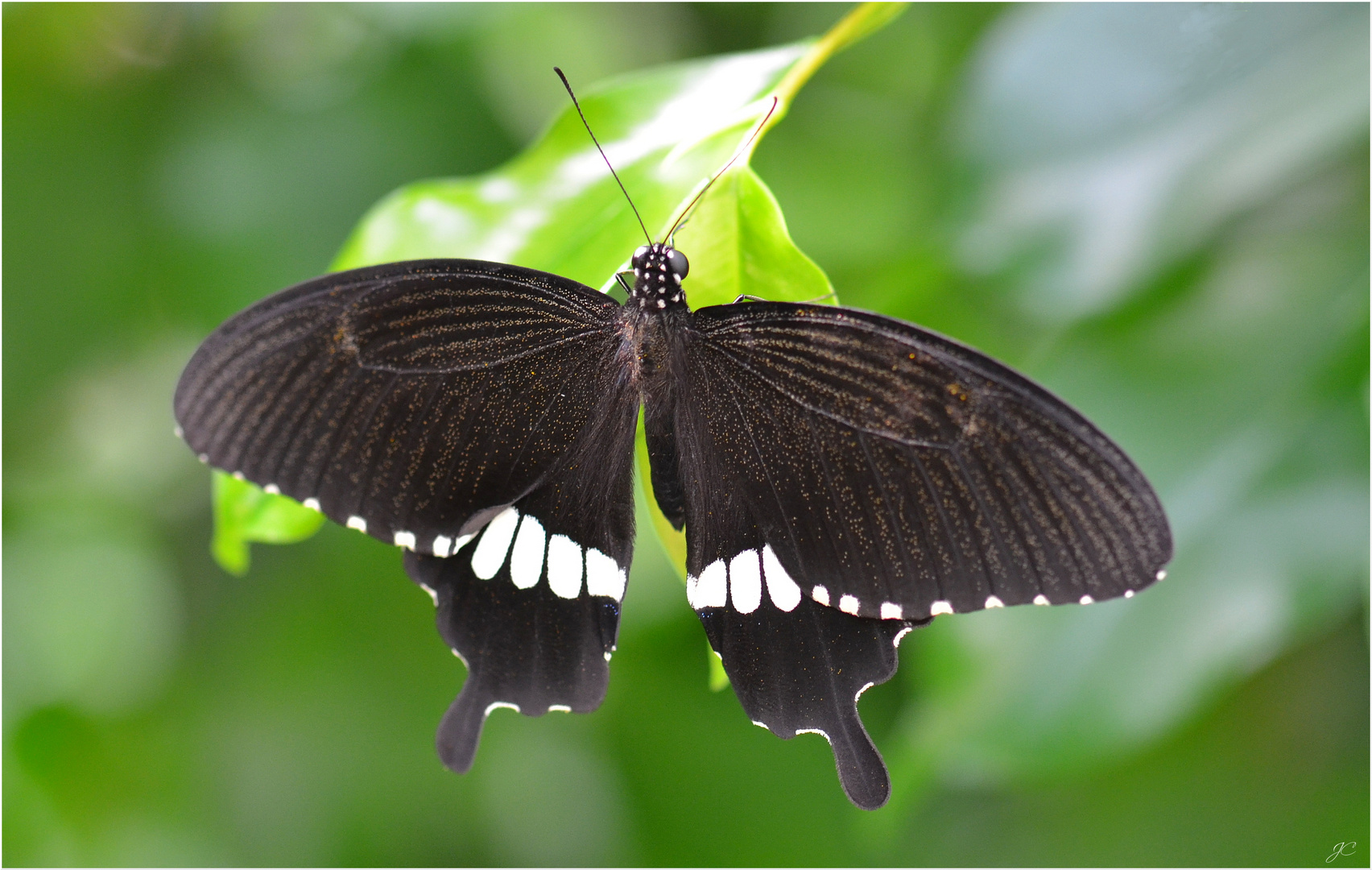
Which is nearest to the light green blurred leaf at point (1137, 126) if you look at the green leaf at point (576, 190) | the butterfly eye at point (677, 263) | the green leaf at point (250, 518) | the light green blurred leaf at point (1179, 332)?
the light green blurred leaf at point (1179, 332)

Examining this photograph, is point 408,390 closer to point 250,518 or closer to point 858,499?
point 250,518

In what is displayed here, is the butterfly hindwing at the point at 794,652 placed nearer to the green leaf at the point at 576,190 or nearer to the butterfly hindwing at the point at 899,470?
the butterfly hindwing at the point at 899,470

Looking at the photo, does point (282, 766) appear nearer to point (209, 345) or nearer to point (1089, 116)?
point (209, 345)

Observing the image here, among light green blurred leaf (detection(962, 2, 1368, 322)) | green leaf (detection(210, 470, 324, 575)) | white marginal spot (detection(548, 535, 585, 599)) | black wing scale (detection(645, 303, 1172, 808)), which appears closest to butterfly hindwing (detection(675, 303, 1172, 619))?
black wing scale (detection(645, 303, 1172, 808))

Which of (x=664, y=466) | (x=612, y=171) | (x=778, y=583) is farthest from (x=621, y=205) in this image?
(x=778, y=583)

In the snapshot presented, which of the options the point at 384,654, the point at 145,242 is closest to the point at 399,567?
the point at 384,654

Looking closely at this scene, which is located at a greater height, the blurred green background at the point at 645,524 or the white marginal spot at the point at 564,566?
the blurred green background at the point at 645,524

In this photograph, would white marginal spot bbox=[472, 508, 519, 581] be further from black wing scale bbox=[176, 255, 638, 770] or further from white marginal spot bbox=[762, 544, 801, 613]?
white marginal spot bbox=[762, 544, 801, 613]

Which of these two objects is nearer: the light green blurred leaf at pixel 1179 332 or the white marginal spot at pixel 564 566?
the white marginal spot at pixel 564 566
